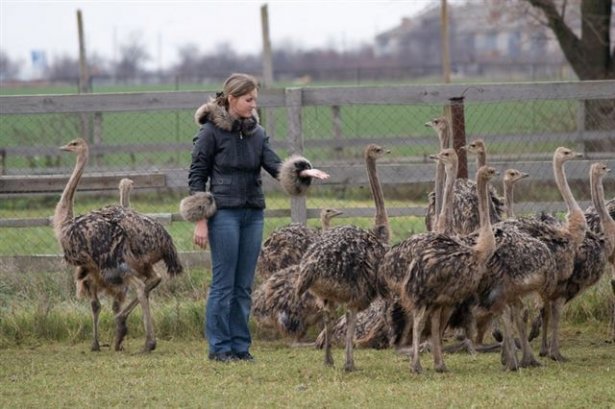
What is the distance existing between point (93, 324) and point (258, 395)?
8.91 feet

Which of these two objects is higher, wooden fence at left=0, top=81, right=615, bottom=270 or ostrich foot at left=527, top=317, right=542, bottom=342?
wooden fence at left=0, top=81, right=615, bottom=270

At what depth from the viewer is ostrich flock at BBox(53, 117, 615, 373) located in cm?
910

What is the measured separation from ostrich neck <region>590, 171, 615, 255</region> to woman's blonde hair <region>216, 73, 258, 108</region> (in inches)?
103

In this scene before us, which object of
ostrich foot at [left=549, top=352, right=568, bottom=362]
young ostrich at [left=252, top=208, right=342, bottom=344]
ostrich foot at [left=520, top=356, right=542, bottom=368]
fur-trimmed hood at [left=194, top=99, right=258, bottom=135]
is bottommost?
ostrich foot at [left=549, top=352, right=568, bottom=362]

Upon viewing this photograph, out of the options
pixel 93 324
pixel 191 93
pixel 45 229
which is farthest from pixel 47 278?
pixel 45 229

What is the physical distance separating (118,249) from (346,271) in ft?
6.07

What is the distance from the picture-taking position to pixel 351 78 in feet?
178

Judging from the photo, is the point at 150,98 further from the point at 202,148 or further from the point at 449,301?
the point at 449,301

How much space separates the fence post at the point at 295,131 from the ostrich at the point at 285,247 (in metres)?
0.78

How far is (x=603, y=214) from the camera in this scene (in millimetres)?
10203

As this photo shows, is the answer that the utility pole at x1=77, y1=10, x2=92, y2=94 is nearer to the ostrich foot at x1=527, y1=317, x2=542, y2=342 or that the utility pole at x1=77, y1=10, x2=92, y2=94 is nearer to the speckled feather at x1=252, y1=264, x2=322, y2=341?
the speckled feather at x1=252, y1=264, x2=322, y2=341

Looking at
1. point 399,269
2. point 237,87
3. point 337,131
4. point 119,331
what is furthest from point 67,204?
point 337,131

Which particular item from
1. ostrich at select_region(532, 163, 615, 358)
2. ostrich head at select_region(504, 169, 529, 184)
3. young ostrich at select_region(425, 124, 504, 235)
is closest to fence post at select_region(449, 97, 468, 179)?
young ostrich at select_region(425, 124, 504, 235)

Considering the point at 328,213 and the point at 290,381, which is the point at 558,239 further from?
the point at 328,213
